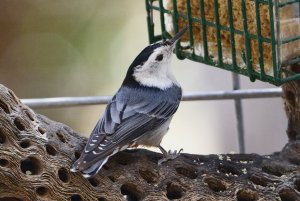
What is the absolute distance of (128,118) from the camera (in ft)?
15.4

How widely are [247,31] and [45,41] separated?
9.10 feet

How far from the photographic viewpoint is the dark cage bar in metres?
4.61

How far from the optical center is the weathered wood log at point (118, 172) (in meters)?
4.33

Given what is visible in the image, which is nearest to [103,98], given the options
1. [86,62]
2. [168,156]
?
[168,156]

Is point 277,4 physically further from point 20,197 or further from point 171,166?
point 20,197

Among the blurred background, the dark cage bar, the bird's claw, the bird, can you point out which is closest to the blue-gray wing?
the bird

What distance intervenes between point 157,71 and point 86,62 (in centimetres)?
223

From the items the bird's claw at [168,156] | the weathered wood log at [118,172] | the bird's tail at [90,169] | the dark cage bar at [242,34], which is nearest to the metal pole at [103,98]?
the dark cage bar at [242,34]

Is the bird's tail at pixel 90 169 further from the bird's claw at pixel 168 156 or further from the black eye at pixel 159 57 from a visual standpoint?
the black eye at pixel 159 57

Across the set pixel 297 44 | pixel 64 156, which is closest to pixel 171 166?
pixel 64 156

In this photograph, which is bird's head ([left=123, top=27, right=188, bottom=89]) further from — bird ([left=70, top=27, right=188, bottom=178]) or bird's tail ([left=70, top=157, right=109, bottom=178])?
bird's tail ([left=70, top=157, right=109, bottom=178])

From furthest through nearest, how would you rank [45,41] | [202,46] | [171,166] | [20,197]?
[45,41] → [202,46] → [171,166] → [20,197]

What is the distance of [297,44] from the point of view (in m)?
4.83

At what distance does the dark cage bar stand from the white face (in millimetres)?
148
